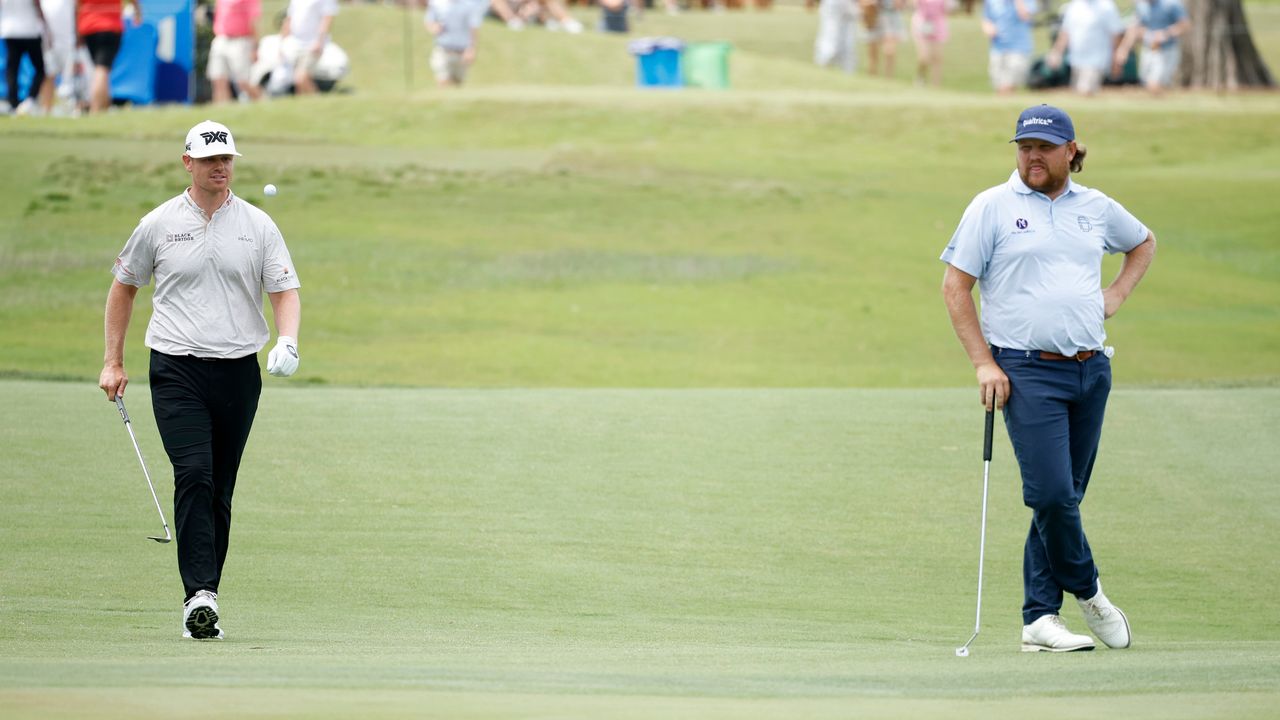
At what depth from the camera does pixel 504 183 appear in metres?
26.6

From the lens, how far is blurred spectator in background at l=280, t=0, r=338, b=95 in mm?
29875

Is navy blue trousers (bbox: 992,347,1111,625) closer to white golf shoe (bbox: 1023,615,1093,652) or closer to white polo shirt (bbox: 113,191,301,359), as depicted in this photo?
white golf shoe (bbox: 1023,615,1093,652)

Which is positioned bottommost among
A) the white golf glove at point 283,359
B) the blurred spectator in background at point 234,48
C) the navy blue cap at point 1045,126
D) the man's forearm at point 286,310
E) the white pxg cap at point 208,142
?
the blurred spectator in background at point 234,48

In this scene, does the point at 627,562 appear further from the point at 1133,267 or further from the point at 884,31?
the point at 884,31

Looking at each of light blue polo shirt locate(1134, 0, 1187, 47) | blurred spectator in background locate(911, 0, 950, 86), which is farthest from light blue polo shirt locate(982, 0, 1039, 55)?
light blue polo shirt locate(1134, 0, 1187, 47)

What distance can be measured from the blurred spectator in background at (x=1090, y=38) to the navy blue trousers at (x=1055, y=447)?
28.6 meters

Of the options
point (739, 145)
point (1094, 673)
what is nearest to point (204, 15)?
point (739, 145)

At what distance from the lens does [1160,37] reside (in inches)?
1448

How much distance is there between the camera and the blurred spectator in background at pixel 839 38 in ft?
136

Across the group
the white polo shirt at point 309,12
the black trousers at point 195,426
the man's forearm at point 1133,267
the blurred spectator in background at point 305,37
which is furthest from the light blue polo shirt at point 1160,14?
the black trousers at point 195,426

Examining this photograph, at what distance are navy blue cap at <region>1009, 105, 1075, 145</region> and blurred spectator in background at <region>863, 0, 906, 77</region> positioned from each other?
34.5 m

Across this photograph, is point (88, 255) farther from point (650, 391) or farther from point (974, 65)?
point (974, 65)

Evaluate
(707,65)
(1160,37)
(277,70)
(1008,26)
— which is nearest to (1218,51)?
→ (1160,37)

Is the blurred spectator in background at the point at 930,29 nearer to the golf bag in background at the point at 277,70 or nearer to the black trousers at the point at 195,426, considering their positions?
the golf bag in background at the point at 277,70
